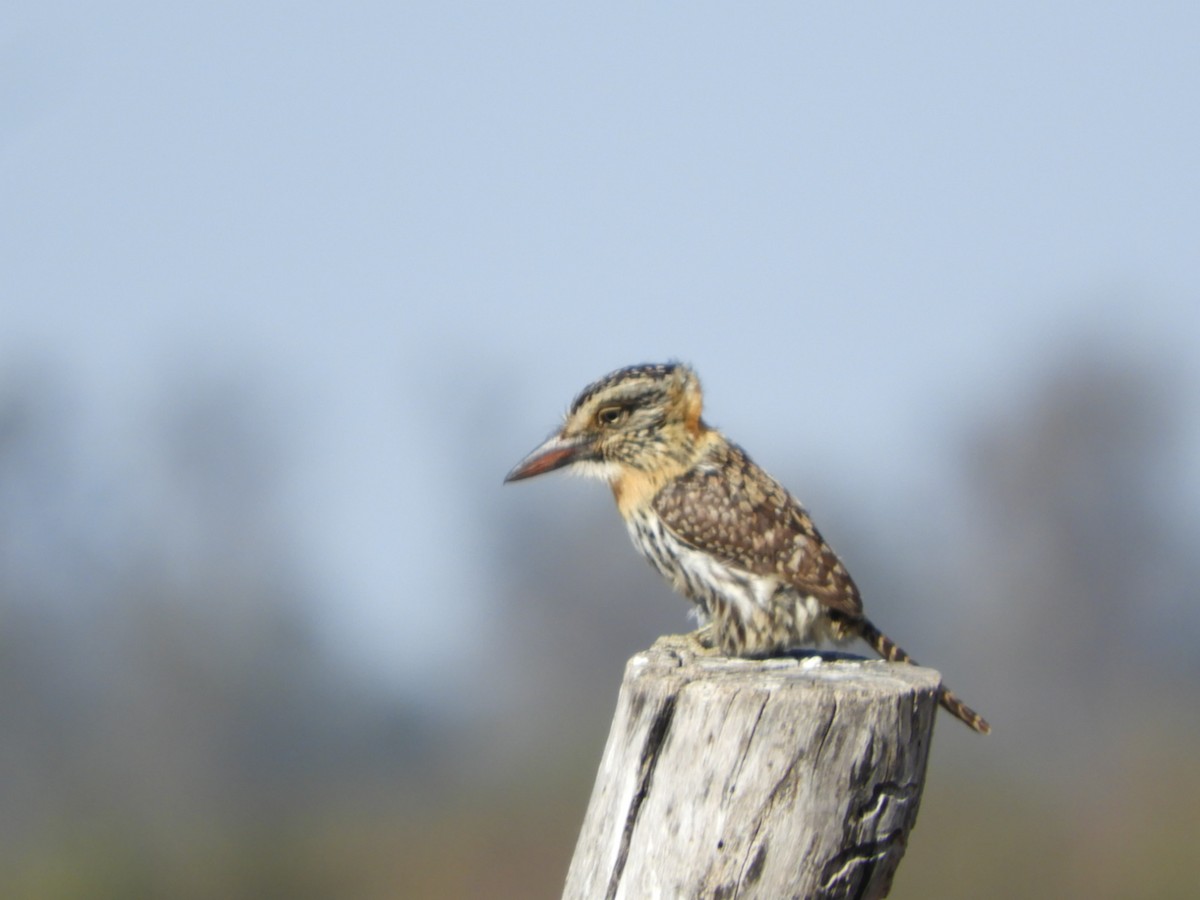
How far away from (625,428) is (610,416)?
0.08 meters

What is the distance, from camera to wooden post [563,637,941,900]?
490cm

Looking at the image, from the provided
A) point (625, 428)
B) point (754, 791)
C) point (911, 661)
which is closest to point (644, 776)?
point (754, 791)

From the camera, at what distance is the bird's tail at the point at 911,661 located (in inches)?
261

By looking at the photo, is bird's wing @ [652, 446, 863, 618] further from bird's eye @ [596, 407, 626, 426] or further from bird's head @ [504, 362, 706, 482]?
bird's eye @ [596, 407, 626, 426]

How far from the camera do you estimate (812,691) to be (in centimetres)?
508

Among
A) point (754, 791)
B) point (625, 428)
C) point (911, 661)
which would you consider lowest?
point (911, 661)

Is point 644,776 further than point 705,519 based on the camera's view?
No

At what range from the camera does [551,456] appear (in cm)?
739

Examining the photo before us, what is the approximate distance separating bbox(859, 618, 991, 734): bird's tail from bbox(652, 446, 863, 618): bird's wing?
17cm

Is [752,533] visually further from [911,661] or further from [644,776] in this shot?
[644,776]

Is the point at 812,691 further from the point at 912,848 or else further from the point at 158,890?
the point at 158,890

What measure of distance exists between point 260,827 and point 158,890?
2851 millimetres

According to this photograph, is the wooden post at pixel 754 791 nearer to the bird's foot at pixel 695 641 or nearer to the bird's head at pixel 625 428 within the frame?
the bird's foot at pixel 695 641

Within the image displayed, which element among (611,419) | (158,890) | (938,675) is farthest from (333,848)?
(938,675)
